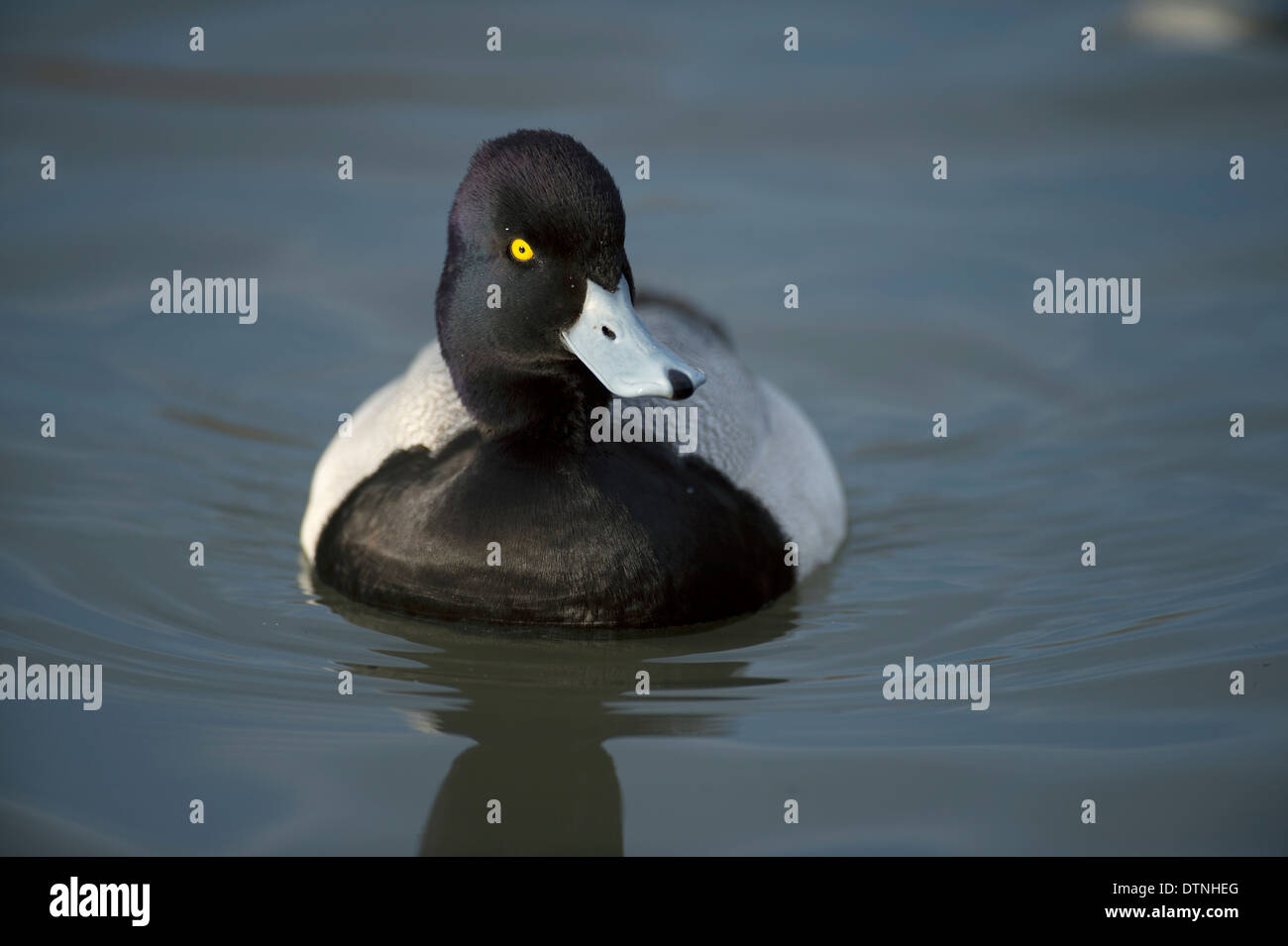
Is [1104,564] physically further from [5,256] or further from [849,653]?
[5,256]

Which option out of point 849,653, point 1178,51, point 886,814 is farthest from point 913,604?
point 1178,51

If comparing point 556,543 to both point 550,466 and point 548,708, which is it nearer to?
point 550,466

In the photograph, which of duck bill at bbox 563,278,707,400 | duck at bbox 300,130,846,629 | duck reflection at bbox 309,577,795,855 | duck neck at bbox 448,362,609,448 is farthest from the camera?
duck neck at bbox 448,362,609,448

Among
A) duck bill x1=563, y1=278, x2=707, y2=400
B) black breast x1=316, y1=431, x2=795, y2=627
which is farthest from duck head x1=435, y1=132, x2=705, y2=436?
black breast x1=316, y1=431, x2=795, y2=627

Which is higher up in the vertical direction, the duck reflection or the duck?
the duck

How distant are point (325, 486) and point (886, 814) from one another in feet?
10.00

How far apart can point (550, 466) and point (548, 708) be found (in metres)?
0.89

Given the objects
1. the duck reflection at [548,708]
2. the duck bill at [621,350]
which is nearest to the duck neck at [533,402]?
the duck bill at [621,350]

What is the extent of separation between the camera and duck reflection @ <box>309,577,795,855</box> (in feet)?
17.4

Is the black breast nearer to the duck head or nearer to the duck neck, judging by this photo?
the duck neck

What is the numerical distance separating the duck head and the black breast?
0.28m

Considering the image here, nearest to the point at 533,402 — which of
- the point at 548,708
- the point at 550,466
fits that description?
the point at 550,466

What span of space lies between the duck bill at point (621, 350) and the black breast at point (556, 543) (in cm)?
49

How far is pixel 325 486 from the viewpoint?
7473 millimetres
